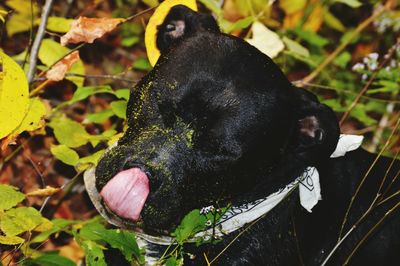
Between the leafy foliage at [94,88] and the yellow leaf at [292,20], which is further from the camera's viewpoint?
the yellow leaf at [292,20]

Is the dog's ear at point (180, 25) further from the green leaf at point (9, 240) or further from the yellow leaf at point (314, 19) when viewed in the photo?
the yellow leaf at point (314, 19)

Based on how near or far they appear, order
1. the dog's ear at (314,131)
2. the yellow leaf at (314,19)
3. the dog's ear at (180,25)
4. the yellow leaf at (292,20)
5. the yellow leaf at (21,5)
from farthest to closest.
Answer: the yellow leaf at (314,19)
the yellow leaf at (292,20)
the yellow leaf at (21,5)
the dog's ear at (180,25)
the dog's ear at (314,131)

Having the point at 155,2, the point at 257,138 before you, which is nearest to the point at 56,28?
the point at 155,2

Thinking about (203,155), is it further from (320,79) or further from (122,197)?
(320,79)

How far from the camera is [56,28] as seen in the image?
3533mm

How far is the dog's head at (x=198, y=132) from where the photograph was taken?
2492 millimetres

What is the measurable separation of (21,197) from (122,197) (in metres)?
0.49

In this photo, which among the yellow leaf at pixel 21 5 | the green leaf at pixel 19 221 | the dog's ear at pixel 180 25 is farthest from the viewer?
the yellow leaf at pixel 21 5

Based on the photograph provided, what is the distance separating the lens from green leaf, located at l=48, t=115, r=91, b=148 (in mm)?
3068

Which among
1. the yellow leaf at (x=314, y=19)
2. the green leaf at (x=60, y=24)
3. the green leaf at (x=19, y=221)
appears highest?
the green leaf at (x=60, y=24)

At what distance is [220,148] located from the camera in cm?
257

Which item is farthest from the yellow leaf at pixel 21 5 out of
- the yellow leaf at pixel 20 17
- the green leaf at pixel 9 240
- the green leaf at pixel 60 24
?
the green leaf at pixel 9 240

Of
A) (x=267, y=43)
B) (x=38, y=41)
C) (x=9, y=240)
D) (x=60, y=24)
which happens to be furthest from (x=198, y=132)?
(x=60, y=24)

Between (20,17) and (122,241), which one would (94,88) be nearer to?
(122,241)
